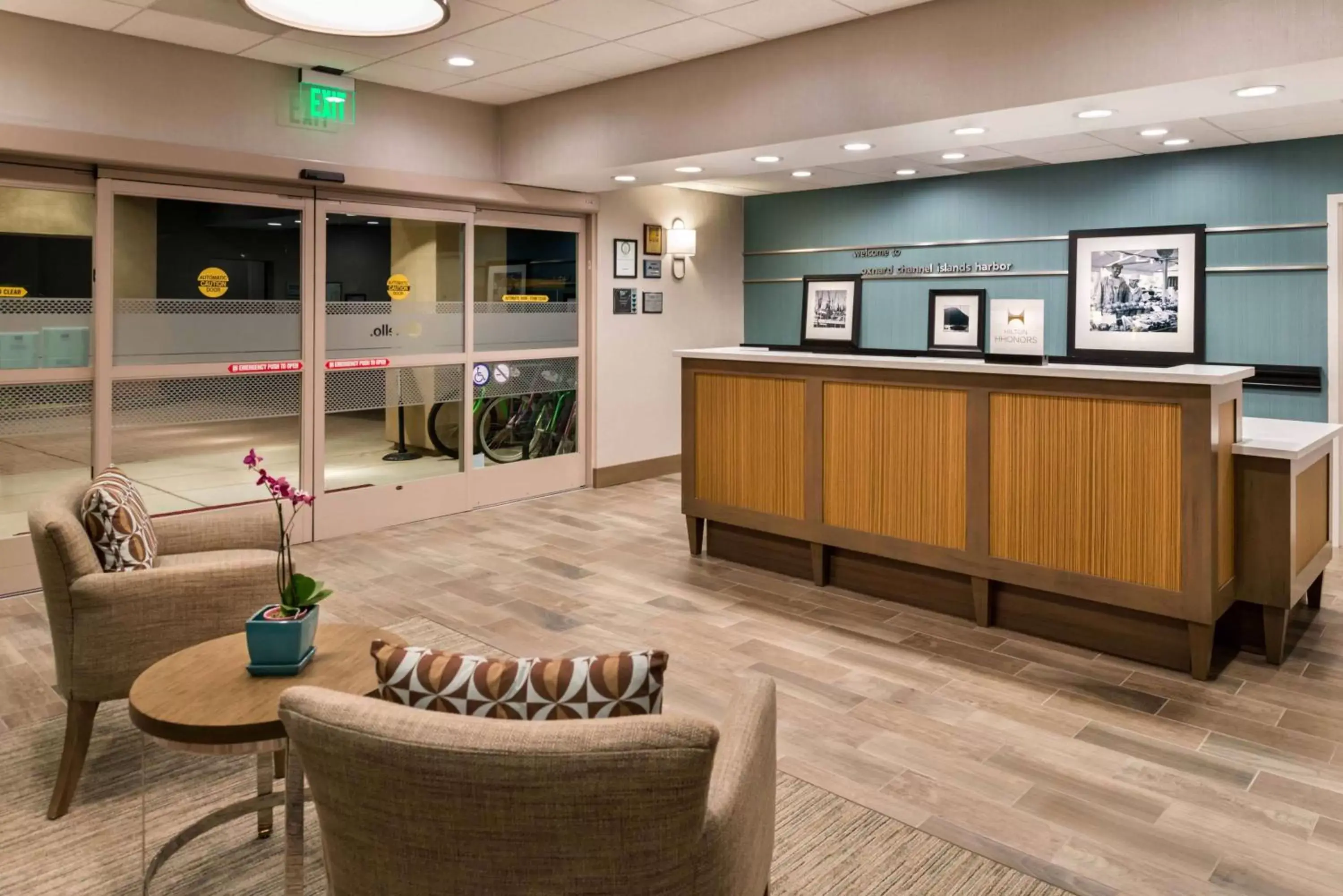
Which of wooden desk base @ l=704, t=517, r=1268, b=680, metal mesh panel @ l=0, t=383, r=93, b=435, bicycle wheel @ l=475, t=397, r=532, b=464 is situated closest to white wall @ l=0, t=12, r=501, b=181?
metal mesh panel @ l=0, t=383, r=93, b=435

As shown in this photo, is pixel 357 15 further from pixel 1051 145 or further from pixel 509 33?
pixel 1051 145

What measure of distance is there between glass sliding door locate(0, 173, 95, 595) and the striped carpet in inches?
89.9

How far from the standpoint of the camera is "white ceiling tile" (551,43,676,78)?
5.04 meters

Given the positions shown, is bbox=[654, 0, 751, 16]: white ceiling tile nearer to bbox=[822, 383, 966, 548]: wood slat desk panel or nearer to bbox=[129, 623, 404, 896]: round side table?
bbox=[822, 383, 966, 548]: wood slat desk panel

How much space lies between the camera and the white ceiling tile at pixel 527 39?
15.1 ft

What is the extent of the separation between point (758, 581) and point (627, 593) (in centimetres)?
73

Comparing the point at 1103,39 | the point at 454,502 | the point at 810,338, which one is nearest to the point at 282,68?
the point at 454,502

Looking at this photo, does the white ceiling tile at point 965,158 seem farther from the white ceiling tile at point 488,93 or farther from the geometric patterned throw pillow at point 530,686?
the geometric patterned throw pillow at point 530,686

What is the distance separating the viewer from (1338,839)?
8.27 ft

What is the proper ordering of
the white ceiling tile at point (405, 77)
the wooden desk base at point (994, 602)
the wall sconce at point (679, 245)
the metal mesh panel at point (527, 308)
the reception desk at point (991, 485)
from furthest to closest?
the wall sconce at point (679, 245) < the metal mesh panel at point (527, 308) < the white ceiling tile at point (405, 77) < the wooden desk base at point (994, 602) < the reception desk at point (991, 485)

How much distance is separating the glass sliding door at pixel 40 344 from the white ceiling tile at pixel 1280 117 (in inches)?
235

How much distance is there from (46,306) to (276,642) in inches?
140

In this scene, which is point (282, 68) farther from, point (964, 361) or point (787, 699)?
point (787, 699)

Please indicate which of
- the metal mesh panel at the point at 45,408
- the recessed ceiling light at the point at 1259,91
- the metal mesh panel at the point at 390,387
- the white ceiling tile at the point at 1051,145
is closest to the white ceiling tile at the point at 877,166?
the white ceiling tile at the point at 1051,145
